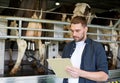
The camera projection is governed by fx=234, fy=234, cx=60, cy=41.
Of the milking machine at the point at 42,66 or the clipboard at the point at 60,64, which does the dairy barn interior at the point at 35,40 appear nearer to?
the milking machine at the point at 42,66

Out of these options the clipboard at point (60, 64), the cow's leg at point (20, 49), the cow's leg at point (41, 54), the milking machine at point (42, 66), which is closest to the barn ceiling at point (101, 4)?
the milking machine at point (42, 66)

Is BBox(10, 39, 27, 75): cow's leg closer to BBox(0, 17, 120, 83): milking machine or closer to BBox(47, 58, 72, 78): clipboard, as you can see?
BBox(0, 17, 120, 83): milking machine

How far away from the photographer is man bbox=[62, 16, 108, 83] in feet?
5.06

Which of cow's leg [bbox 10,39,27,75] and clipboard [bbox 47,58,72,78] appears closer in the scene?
clipboard [bbox 47,58,72,78]

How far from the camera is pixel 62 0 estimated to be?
4.57 metres

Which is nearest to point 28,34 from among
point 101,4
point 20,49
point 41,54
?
point 20,49

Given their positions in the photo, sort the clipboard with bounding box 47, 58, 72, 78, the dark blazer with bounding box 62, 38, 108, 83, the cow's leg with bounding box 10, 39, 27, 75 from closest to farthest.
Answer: the clipboard with bounding box 47, 58, 72, 78, the dark blazer with bounding box 62, 38, 108, 83, the cow's leg with bounding box 10, 39, 27, 75

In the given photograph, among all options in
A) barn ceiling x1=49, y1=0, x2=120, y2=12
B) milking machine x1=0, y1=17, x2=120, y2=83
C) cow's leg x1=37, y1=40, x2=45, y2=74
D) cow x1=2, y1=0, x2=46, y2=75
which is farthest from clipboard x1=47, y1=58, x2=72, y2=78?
barn ceiling x1=49, y1=0, x2=120, y2=12

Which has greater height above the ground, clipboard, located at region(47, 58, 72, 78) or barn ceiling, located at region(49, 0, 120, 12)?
barn ceiling, located at region(49, 0, 120, 12)

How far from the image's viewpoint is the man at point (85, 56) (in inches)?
60.7

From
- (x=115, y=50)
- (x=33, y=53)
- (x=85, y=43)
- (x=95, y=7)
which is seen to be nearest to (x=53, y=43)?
(x=33, y=53)

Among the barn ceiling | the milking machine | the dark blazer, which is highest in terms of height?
the barn ceiling

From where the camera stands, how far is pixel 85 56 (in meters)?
1.62

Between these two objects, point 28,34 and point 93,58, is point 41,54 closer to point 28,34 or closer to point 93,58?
point 28,34
